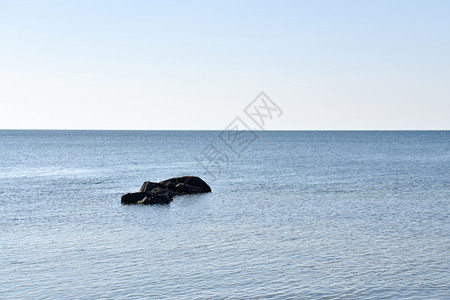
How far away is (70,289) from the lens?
24.2 meters

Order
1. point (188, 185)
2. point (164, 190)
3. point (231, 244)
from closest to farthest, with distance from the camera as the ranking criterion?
point (231, 244) < point (164, 190) < point (188, 185)

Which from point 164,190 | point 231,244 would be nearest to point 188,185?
point 164,190

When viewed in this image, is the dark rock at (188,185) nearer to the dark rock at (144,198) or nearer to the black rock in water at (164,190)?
the black rock in water at (164,190)

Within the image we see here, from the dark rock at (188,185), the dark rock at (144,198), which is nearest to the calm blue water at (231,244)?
the dark rock at (144,198)

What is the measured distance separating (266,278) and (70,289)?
31.8ft

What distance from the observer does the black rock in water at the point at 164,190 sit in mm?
51531

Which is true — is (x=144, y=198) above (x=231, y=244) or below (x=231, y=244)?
above

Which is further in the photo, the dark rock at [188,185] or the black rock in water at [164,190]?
the dark rock at [188,185]

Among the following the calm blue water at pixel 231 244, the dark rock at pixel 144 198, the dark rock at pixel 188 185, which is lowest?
the calm blue water at pixel 231 244

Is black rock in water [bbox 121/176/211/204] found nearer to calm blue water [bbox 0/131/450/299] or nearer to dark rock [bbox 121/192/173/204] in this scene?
dark rock [bbox 121/192/173/204]

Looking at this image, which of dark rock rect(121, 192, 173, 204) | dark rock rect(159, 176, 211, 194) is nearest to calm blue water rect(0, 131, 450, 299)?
dark rock rect(121, 192, 173, 204)

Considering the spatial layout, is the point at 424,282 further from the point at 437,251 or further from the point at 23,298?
the point at 23,298

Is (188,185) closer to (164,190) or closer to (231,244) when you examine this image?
(164,190)

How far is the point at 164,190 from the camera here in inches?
2208
